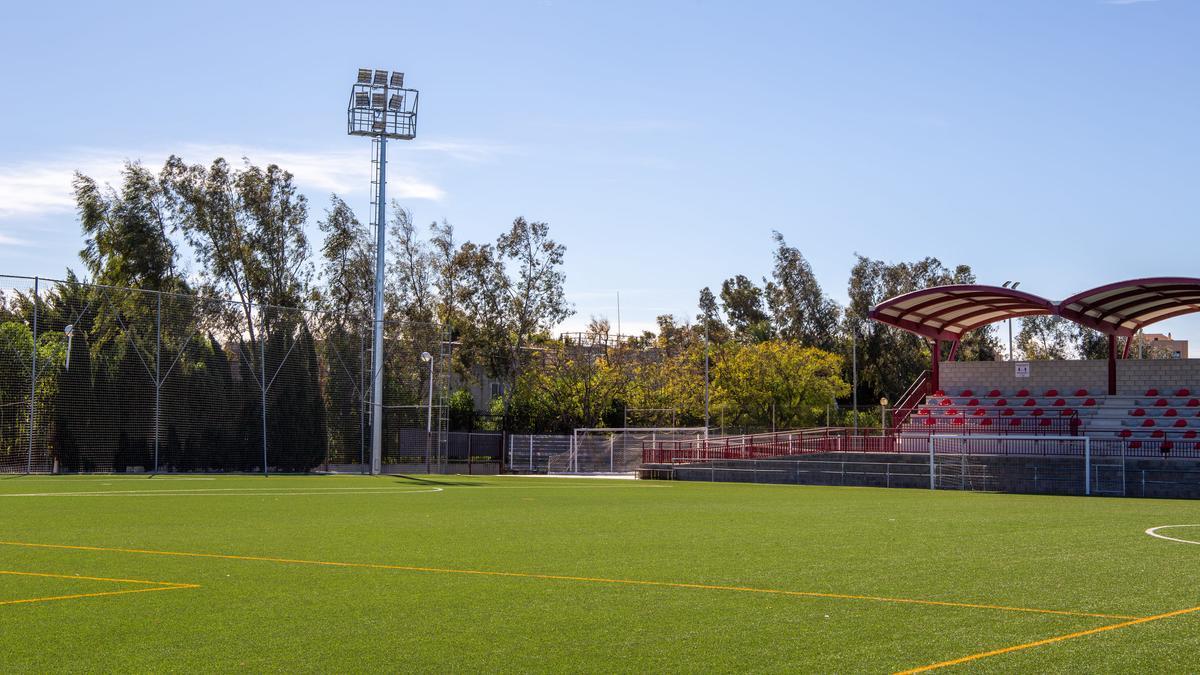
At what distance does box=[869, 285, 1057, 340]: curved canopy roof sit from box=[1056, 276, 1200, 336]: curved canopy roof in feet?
3.84

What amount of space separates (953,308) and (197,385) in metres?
27.3

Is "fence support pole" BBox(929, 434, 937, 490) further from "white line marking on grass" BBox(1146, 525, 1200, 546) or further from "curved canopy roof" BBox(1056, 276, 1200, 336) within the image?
"white line marking on grass" BBox(1146, 525, 1200, 546)

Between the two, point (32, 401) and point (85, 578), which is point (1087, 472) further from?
point (32, 401)

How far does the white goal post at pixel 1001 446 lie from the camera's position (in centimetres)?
3447

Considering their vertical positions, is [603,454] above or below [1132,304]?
below

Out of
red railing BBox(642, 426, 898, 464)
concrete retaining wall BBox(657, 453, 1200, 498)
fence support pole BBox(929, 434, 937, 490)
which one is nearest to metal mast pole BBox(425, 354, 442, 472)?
red railing BBox(642, 426, 898, 464)

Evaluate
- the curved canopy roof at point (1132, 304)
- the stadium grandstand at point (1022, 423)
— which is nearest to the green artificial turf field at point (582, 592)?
the stadium grandstand at point (1022, 423)

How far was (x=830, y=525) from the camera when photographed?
17.3 meters

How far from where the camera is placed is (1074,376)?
44594 millimetres

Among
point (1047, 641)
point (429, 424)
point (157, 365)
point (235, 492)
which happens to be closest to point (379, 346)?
point (429, 424)

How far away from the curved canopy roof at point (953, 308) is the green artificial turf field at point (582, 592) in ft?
76.4

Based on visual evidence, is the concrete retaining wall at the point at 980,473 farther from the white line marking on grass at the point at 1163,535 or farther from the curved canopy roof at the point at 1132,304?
the white line marking on grass at the point at 1163,535

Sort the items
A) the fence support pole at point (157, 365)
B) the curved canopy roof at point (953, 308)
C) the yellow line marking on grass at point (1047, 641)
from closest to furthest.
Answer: the yellow line marking on grass at point (1047, 641) → the fence support pole at point (157, 365) → the curved canopy roof at point (953, 308)

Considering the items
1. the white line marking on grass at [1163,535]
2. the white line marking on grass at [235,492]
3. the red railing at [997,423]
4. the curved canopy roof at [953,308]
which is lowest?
the white line marking on grass at [235,492]
